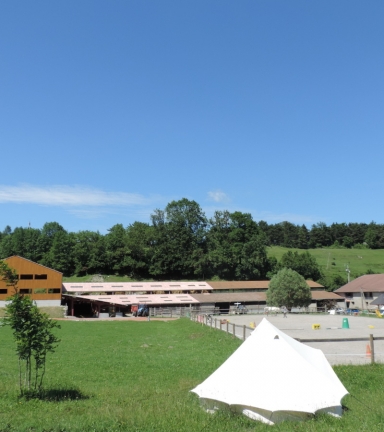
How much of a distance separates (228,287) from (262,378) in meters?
67.8

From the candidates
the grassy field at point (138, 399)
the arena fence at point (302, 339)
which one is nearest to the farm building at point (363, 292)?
the arena fence at point (302, 339)

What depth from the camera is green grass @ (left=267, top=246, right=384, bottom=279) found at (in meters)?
98.4

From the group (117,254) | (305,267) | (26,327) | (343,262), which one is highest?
(117,254)

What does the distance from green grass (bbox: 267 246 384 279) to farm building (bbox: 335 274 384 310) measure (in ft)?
60.8

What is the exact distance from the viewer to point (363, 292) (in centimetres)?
6831

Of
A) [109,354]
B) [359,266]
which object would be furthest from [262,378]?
[359,266]

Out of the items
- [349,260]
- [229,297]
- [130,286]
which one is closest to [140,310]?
[130,286]

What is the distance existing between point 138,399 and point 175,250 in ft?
267

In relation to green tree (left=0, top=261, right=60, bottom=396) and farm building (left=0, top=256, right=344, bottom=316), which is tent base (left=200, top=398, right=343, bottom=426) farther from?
farm building (left=0, top=256, right=344, bottom=316)

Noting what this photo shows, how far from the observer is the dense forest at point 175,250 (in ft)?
296

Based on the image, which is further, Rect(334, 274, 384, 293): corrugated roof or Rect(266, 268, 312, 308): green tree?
Rect(334, 274, 384, 293): corrugated roof

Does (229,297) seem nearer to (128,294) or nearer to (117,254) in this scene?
→ (128,294)

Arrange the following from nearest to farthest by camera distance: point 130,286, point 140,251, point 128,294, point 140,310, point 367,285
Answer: point 140,310
point 367,285
point 128,294
point 130,286
point 140,251

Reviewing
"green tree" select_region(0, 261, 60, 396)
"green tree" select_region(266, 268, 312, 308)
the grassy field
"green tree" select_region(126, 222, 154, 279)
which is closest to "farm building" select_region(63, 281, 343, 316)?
"green tree" select_region(266, 268, 312, 308)
